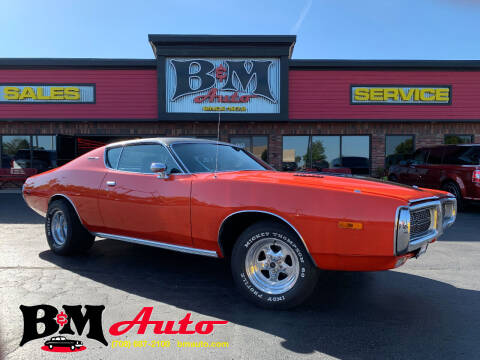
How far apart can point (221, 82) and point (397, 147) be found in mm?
7891

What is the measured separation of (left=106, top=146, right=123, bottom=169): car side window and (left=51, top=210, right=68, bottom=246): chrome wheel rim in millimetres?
1033

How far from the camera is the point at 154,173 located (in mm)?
3754

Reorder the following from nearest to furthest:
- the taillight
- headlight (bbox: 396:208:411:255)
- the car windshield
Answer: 1. headlight (bbox: 396:208:411:255)
2. the car windshield
3. the taillight

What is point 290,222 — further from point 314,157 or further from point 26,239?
point 314,157

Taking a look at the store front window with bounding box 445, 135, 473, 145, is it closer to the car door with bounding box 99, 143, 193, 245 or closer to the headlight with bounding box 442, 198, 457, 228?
the headlight with bounding box 442, 198, 457, 228

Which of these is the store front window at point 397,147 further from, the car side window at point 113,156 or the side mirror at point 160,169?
the side mirror at point 160,169

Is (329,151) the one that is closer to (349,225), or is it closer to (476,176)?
(476,176)

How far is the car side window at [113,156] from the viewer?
14.0 ft

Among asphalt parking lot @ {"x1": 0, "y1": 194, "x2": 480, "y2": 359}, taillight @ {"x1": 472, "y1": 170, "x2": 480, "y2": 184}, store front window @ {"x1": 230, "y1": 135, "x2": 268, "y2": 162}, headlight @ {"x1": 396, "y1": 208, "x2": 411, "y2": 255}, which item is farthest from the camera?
store front window @ {"x1": 230, "y1": 135, "x2": 268, "y2": 162}

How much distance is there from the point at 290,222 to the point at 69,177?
3.16 metres

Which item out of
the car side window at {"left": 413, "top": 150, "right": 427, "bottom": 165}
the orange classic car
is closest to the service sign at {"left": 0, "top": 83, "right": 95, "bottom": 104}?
the orange classic car

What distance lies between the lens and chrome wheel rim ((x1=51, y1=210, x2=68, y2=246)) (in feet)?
15.2

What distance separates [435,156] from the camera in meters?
9.46

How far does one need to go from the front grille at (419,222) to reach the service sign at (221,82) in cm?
1125
